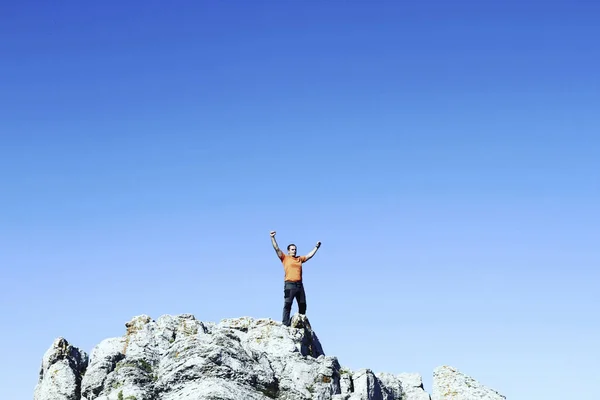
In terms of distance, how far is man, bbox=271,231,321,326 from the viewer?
34594mm

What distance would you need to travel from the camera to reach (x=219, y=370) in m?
25.4

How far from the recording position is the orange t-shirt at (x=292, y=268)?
114 ft

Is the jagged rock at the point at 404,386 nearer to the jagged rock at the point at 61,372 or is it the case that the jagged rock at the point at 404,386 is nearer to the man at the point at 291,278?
the man at the point at 291,278

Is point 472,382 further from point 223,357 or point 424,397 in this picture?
point 223,357

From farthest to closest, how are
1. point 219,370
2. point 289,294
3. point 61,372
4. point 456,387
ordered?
point 289,294, point 456,387, point 61,372, point 219,370

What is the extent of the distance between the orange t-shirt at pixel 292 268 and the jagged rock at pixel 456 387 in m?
8.56

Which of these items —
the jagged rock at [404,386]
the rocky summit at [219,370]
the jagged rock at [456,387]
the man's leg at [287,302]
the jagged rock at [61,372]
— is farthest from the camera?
the man's leg at [287,302]

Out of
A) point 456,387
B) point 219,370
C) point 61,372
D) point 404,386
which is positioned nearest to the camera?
point 219,370

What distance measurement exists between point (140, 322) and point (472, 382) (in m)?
16.5

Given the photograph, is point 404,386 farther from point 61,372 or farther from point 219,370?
point 61,372

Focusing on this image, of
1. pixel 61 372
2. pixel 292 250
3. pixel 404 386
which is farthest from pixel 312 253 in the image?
pixel 61 372

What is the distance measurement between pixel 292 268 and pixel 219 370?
1021 centimetres

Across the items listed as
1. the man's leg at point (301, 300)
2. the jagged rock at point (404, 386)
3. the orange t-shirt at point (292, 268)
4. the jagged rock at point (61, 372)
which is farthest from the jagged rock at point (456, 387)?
the jagged rock at point (61, 372)

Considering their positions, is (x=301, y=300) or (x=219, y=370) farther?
Answer: (x=301, y=300)
